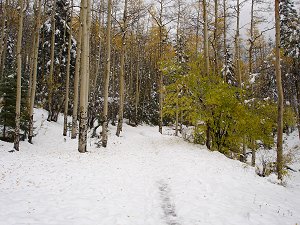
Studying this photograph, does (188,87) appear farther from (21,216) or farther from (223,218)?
(21,216)

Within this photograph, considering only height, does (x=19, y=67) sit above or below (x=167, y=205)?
above

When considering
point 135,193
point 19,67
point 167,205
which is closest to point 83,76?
point 19,67

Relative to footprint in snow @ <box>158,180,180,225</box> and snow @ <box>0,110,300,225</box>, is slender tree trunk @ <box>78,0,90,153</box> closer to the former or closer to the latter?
snow @ <box>0,110,300,225</box>

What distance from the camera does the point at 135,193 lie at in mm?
7285

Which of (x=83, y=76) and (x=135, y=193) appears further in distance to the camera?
(x=83, y=76)

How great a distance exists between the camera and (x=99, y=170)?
955cm

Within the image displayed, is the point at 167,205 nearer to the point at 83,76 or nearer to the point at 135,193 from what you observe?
the point at 135,193


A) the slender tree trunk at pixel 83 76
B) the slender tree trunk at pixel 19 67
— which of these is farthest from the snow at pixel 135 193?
the slender tree trunk at pixel 83 76

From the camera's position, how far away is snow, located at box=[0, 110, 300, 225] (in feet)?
18.6

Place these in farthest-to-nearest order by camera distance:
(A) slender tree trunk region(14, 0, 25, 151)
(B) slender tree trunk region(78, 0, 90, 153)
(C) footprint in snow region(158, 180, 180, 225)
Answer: (B) slender tree trunk region(78, 0, 90, 153) < (A) slender tree trunk region(14, 0, 25, 151) < (C) footprint in snow region(158, 180, 180, 225)

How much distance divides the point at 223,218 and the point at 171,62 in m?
11.1

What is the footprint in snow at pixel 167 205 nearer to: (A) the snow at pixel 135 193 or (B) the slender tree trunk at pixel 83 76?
(A) the snow at pixel 135 193

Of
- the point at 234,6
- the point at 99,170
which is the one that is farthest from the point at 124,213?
the point at 234,6

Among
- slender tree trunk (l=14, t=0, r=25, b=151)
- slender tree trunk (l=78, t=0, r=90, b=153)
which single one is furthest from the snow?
slender tree trunk (l=78, t=0, r=90, b=153)
